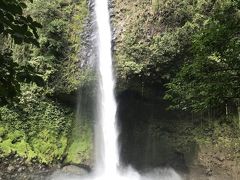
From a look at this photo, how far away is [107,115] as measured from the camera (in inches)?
550

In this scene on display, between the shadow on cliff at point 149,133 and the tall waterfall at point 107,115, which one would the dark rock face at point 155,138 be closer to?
the shadow on cliff at point 149,133

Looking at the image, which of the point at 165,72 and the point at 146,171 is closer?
the point at 165,72

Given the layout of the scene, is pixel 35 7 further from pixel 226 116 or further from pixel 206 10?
pixel 226 116

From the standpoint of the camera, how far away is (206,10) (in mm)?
13469

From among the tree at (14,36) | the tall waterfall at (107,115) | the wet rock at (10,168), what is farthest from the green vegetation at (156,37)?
the tree at (14,36)

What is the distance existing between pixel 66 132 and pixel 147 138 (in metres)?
3.13

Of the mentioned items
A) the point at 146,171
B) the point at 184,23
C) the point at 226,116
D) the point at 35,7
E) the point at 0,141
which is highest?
the point at 35,7

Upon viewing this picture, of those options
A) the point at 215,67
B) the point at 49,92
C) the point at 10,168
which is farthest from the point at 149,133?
the point at 215,67

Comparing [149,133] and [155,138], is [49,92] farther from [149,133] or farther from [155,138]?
[155,138]

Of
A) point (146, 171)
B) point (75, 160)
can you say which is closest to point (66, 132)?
point (75, 160)

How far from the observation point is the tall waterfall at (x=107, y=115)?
13672 millimetres

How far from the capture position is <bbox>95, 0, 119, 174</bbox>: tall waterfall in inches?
538

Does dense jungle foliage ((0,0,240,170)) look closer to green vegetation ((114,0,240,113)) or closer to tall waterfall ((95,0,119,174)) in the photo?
green vegetation ((114,0,240,113))

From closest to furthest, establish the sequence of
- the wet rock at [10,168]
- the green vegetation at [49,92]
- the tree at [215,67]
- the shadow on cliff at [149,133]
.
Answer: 1. the tree at [215,67]
2. the wet rock at [10,168]
3. the green vegetation at [49,92]
4. the shadow on cliff at [149,133]
